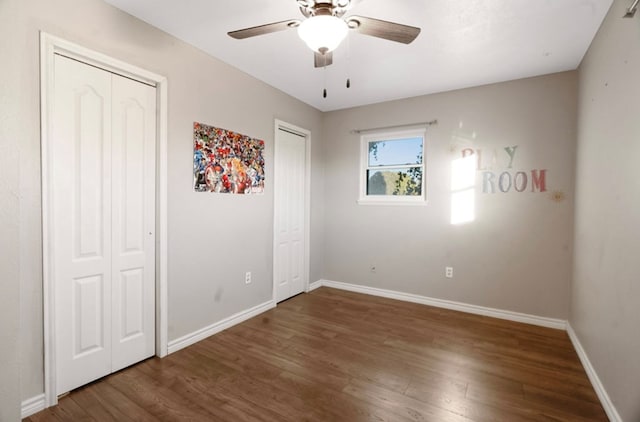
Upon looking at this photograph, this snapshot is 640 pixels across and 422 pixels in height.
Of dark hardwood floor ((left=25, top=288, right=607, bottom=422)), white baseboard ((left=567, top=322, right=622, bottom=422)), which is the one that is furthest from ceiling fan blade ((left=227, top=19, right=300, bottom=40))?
white baseboard ((left=567, top=322, right=622, bottom=422))

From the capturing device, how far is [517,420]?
67.9 inches

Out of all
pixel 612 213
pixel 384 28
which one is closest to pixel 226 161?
pixel 384 28

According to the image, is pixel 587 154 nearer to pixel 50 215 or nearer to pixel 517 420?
pixel 517 420

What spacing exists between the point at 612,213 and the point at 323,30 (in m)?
2.10

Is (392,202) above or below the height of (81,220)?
above

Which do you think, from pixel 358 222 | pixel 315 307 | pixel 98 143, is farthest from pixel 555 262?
pixel 98 143

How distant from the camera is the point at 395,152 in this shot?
3.93 meters

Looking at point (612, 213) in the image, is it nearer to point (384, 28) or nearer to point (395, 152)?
point (384, 28)

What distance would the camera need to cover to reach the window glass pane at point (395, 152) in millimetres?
→ 3779

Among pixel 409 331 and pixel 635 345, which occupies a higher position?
pixel 635 345

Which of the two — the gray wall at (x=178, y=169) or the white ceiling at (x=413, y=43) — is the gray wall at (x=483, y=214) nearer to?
the white ceiling at (x=413, y=43)

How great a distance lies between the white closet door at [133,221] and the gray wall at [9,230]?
0.64 metres

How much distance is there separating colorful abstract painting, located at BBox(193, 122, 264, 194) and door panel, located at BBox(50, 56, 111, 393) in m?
0.70

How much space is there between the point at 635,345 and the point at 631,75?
1.47 m
